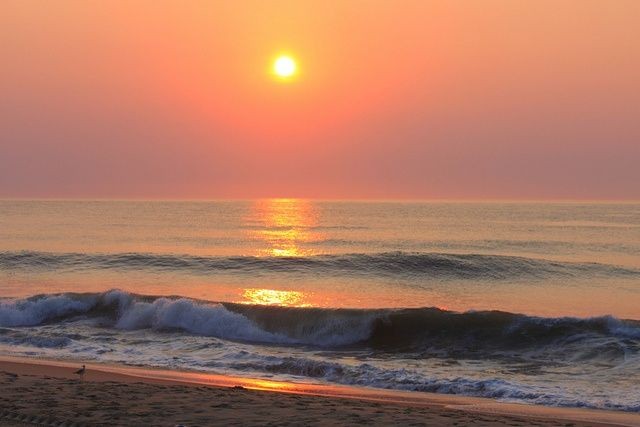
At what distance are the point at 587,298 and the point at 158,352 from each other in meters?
15.7

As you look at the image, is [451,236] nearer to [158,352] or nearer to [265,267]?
[265,267]

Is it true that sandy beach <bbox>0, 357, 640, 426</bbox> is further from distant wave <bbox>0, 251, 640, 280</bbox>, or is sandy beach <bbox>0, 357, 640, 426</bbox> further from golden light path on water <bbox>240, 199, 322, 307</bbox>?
distant wave <bbox>0, 251, 640, 280</bbox>

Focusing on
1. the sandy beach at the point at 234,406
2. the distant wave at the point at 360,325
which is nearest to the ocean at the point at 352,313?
the distant wave at the point at 360,325

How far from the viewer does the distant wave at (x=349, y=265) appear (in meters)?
35.3

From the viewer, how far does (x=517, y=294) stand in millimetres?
29438

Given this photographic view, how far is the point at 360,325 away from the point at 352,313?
860 millimetres

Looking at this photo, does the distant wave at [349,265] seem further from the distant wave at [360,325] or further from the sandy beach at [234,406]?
the sandy beach at [234,406]

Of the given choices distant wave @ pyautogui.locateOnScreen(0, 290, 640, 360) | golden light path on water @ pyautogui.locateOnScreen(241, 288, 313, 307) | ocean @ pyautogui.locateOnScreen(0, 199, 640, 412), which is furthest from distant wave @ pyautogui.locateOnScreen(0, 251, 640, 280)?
distant wave @ pyautogui.locateOnScreen(0, 290, 640, 360)

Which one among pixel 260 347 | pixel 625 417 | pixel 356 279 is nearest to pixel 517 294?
pixel 356 279

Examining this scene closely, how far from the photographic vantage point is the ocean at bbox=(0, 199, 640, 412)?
1616cm

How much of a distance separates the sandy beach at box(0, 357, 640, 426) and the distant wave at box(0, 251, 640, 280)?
21.0m

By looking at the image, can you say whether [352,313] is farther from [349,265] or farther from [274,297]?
[349,265]

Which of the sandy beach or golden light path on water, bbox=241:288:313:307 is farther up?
golden light path on water, bbox=241:288:313:307

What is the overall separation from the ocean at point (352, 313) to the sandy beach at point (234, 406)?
1.18 metres
